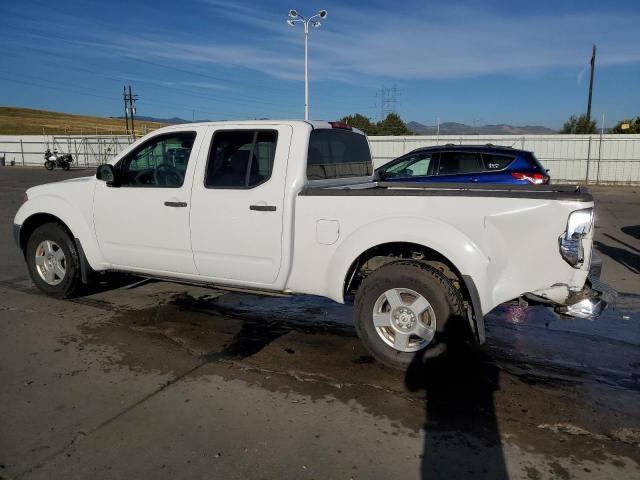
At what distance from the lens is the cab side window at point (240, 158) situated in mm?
4648

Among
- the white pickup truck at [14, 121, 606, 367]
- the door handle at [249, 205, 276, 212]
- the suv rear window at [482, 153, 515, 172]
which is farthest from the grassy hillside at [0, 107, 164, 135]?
the door handle at [249, 205, 276, 212]

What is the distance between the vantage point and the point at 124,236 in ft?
17.4

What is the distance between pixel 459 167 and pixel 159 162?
6.39m

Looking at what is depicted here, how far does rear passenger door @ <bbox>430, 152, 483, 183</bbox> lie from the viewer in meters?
9.79

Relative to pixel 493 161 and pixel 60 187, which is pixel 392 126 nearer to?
pixel 493 161

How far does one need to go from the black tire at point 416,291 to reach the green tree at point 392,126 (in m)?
47.1

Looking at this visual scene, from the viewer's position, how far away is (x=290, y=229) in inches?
173

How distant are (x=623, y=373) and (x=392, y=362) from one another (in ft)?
5.80

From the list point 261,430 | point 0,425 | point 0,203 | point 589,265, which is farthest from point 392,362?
point 0,203

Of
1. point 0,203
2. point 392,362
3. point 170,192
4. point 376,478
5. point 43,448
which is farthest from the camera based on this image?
point 0,203

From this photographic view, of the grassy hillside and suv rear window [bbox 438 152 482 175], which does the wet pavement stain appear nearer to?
suv rear window [bbox 438 152 482 175]

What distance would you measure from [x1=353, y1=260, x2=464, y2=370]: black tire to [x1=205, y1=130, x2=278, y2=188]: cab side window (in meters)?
1.32

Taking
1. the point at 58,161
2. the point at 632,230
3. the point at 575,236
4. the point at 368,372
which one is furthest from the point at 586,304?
the point at 58,161

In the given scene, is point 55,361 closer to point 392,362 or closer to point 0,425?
point 0,425
